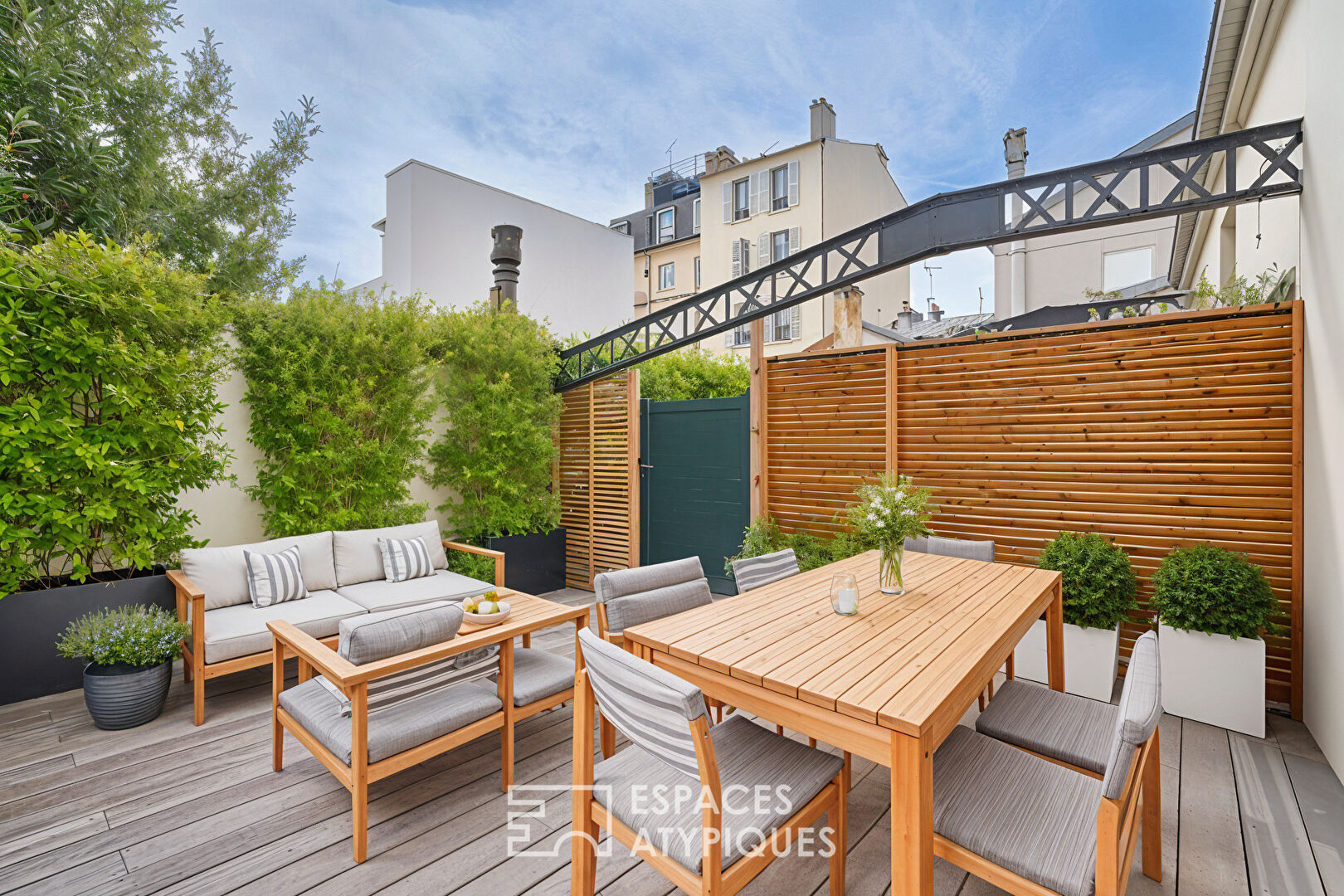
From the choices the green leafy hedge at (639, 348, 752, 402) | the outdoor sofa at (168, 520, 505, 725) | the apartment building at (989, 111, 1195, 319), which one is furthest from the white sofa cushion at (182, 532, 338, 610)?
the apartment building at (989, 111, 1195, 319)

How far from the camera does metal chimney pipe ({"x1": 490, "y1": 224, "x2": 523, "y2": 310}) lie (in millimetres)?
6203

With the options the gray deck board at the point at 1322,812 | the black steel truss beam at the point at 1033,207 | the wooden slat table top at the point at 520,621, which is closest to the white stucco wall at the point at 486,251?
the black steel truss beam at the point at 1033,207

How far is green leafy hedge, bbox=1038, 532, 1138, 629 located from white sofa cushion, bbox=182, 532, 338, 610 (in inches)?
197

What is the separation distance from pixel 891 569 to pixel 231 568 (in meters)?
4.12

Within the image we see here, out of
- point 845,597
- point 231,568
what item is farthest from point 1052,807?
point 231,568

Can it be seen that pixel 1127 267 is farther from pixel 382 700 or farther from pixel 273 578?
pixel 273 578

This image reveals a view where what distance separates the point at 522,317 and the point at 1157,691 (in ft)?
18.8

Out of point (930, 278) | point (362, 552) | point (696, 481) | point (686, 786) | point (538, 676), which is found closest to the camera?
point (686, 786)

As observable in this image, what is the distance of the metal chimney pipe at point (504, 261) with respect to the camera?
6.20 metres

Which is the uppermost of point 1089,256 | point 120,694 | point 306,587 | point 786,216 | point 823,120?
point 823,120

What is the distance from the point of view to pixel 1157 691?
141 centimetres

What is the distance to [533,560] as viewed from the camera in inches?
234

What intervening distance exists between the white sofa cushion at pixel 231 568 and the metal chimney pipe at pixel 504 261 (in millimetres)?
3076

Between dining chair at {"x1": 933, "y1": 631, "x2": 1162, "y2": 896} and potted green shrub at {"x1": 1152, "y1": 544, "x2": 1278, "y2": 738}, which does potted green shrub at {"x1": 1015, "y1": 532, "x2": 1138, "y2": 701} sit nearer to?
potted green shrub at {"x1": 1152, "y1": 544, "x2": 1278, "y2": 738}
